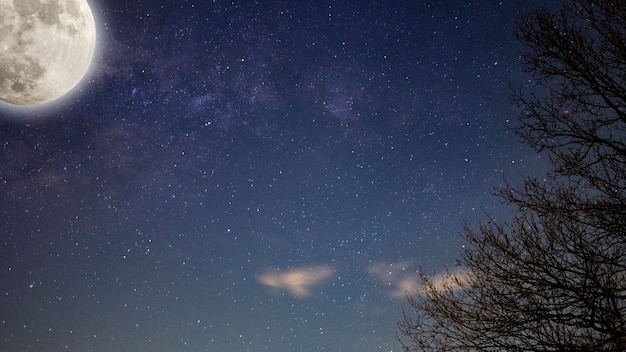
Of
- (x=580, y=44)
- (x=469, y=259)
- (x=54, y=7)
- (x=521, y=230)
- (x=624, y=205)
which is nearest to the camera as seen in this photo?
(x=624, y=205)

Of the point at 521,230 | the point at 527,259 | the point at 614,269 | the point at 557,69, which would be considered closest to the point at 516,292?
the point at 527,259

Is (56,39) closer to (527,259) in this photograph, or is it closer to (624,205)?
(527,259)

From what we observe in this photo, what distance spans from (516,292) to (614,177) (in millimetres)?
2045

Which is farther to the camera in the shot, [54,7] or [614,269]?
[54,7]

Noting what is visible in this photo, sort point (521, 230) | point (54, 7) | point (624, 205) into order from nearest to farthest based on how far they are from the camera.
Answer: point (624, 205) → point (521, 230) → point (54, 7)

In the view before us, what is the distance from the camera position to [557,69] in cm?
616

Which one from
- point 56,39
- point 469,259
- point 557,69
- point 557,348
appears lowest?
point 557,348

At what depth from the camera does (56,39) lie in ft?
35.3

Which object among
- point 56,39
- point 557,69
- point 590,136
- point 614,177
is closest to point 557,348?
point 614,177

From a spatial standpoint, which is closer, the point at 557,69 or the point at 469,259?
the point at 557,69

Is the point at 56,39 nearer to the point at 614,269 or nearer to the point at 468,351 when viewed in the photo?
the point at 468,351

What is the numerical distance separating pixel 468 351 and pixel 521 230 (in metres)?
2.08

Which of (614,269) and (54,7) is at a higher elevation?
(54,7)

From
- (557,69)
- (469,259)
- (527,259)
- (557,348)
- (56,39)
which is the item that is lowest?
(557,348)
